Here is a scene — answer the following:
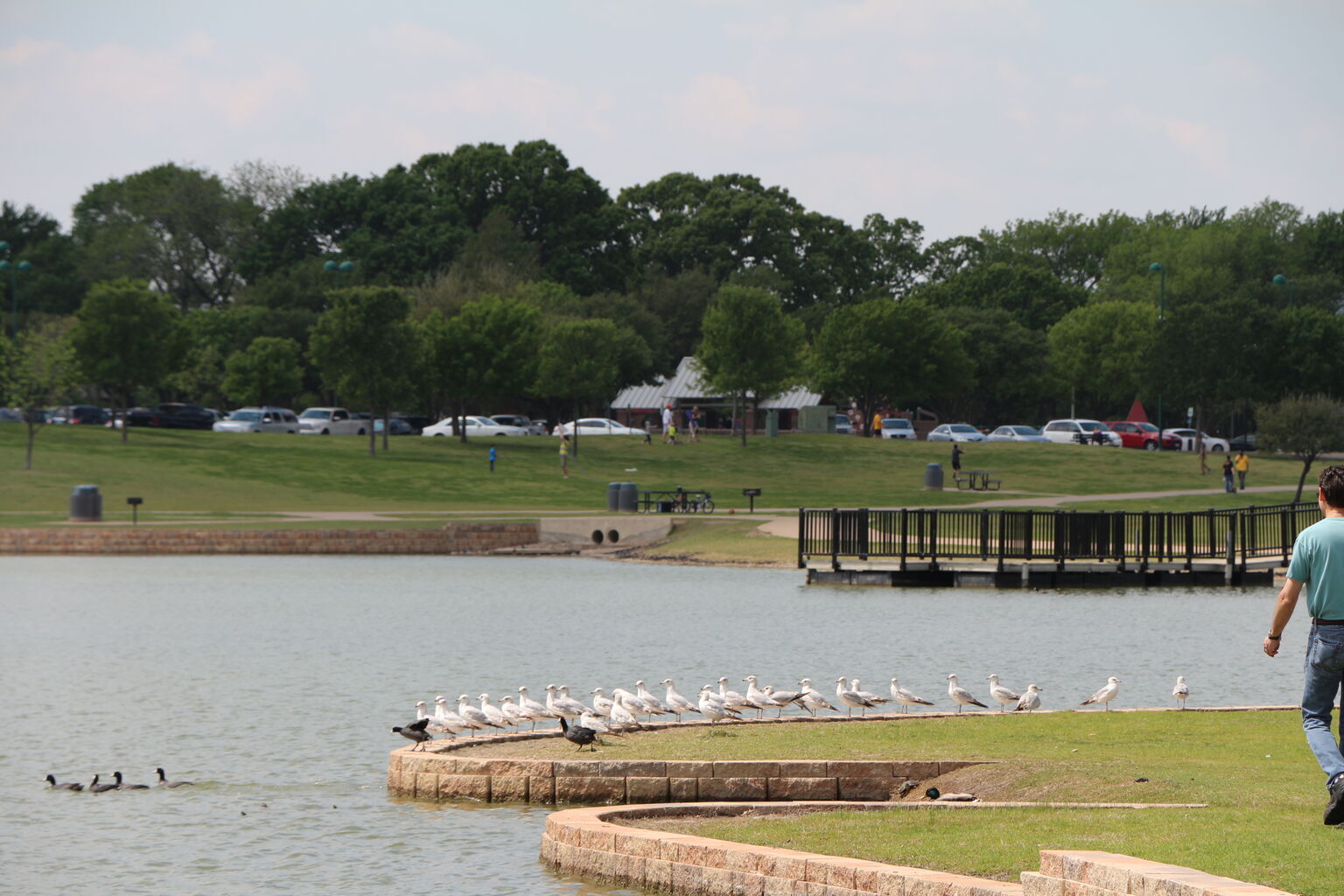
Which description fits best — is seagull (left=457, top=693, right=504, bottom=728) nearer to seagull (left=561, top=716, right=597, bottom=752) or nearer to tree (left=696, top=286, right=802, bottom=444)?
seagull (left=561, top=716, right=597, bottom=752)

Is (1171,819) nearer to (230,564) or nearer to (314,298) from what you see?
(230,564)

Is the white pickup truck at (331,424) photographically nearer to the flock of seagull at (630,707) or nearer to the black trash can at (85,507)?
the black trash can at (85,507)

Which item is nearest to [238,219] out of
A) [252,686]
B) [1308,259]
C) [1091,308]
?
[1091,308]

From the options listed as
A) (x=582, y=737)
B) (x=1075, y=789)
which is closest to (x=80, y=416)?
(x=582, y=737)

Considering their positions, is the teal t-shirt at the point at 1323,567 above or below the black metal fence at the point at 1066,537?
above

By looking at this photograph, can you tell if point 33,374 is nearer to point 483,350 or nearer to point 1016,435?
point 483,350

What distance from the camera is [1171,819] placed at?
37.6 ft

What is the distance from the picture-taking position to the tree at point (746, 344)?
3374 inches

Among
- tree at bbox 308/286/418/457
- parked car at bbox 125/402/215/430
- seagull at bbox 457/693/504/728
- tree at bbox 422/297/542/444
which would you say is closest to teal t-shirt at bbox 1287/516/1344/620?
seagull at bbox 457/693/504/728

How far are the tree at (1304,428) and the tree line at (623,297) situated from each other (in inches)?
742

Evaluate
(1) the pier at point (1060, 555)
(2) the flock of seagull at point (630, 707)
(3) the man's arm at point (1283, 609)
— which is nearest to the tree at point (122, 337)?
(1) the pier at point (1060, 555)

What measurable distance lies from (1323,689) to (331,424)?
8317cm

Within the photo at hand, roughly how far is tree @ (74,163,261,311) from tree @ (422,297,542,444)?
42.2 metres

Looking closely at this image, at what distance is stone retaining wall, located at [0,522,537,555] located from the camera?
164ft
